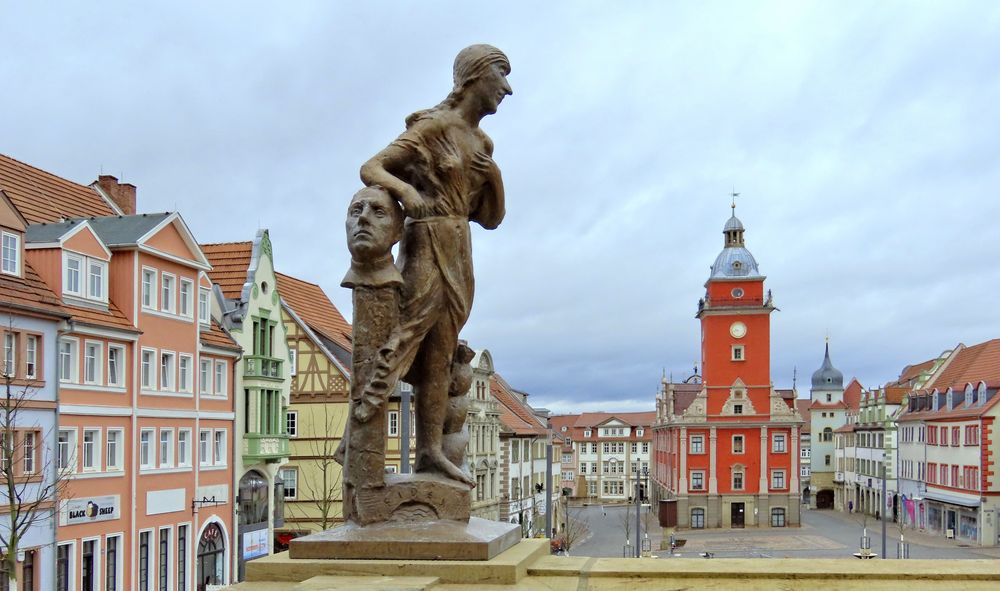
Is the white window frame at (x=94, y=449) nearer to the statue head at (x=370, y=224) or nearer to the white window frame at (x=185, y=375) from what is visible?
the white window frame at (x=185, y=375)

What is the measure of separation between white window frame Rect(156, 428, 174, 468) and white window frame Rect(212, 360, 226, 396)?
9.85ft

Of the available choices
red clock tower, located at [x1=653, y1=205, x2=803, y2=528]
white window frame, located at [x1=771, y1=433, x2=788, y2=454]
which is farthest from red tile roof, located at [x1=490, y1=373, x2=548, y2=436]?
white window frame, located at [x1=771, y1=433, x2=788, y2=454]

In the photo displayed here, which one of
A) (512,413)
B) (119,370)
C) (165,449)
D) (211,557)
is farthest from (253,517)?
(512,413)

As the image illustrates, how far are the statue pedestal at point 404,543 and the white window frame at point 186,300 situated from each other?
25864 millimetres

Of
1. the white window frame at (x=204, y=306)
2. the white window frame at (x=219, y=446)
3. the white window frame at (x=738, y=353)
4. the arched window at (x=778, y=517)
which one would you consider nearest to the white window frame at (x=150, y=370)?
the white window frame at (x=204, y=306)

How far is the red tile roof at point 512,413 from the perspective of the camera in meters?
62.3

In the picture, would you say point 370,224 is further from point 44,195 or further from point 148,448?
point 44,195

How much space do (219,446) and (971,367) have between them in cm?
5125

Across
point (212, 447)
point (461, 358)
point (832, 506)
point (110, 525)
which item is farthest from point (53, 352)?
point (832, 506)

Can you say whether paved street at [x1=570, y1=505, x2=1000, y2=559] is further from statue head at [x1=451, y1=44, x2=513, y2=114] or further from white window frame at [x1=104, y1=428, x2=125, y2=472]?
statue head at [x1=451, y1=44, x2=513, y2=114]

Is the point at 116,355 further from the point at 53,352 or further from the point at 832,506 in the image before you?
the point at 832,506

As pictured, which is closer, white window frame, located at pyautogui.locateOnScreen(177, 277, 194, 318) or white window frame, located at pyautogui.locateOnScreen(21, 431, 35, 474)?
Answer: white window frame, located at pyautogui.locateOnScreen(21, 431, 35, 474)

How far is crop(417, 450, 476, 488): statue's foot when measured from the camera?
6.83 meters

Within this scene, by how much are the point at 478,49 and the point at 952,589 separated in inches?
159
